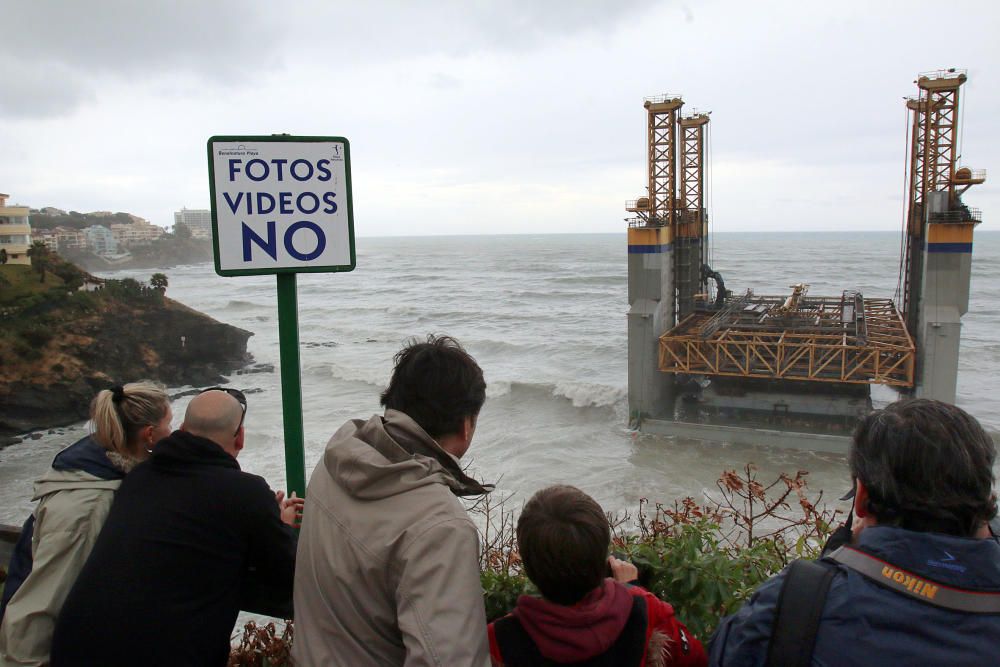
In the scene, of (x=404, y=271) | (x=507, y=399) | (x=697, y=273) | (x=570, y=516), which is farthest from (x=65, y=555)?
(x=404, y=271)

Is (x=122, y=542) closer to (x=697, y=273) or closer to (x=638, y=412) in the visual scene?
(x=638, y=412)

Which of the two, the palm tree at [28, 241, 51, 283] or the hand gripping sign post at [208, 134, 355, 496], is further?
the palm tree at [28, 241, 51, 283]

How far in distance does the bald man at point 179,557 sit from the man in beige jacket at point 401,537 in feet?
1.37

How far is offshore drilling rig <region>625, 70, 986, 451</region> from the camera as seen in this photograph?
62.5ft

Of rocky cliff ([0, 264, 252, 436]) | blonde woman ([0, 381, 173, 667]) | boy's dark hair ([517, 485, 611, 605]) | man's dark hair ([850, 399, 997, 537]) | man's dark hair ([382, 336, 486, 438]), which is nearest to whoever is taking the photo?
man's dark hair ([850, 399, 997, 537])

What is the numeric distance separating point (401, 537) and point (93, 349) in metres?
31.2

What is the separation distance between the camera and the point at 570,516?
1592 millimetres

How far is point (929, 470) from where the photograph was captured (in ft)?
4.60

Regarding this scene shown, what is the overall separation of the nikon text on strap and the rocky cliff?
1015 inches

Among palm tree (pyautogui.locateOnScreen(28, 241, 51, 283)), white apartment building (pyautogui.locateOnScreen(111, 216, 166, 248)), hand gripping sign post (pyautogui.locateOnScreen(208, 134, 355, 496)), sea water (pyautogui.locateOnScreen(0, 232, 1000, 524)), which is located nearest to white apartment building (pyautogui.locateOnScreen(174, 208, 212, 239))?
white apartment building (pyautogui.locateOnScreen(111, 216, 166, 248))

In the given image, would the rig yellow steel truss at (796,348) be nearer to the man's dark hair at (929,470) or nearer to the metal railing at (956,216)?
the metal railing at (956,216)

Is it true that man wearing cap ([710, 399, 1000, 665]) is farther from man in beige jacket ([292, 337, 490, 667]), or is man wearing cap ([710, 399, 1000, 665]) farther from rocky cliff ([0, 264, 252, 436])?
rocky cliff ([0, 264, 252, 436])

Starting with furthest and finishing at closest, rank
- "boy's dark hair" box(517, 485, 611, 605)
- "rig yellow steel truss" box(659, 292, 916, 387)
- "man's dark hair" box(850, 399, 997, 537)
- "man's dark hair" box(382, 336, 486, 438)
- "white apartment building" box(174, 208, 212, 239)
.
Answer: "white apartment building" box(174, 208, 212, 239) → "rig yellow steel truss" box(659, 292, 916, 387) → "man's dark hair" box(382, 336, 486, 438) → "boy's dark hair" box(517, 485, 611, 605) → "man's dark hair" box(850, 399, 997, 537)

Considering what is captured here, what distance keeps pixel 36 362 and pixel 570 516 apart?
2880 cm
